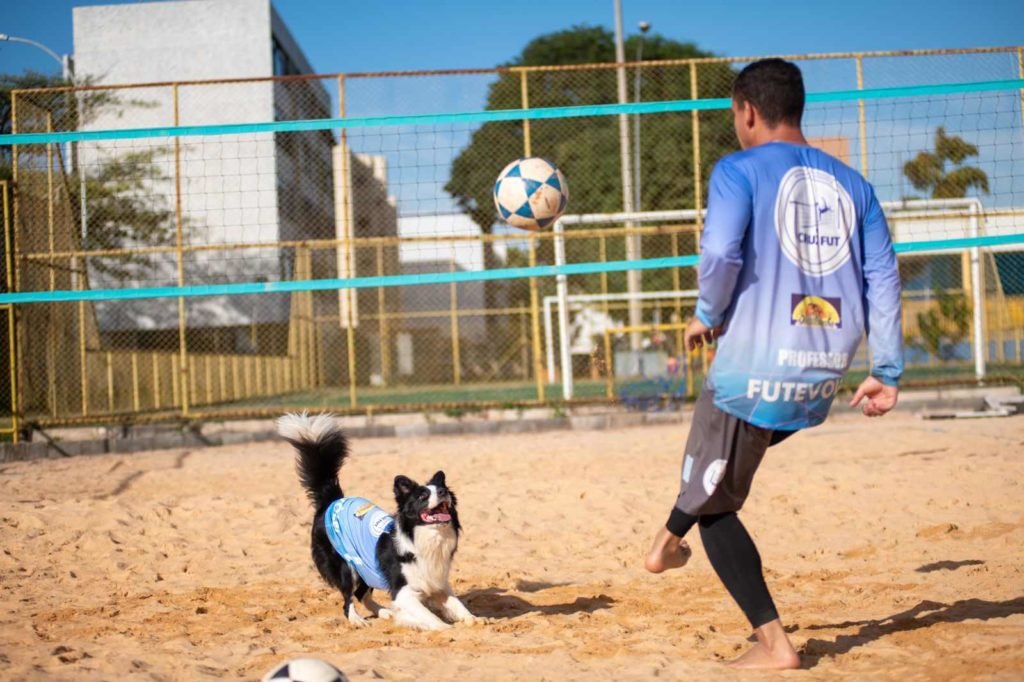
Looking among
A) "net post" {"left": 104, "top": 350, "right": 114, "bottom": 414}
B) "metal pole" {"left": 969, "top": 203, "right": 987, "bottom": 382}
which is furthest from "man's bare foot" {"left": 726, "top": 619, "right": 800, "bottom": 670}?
"net post" {"left": 104, "top": 350, "right": 114, "bottom": 414}

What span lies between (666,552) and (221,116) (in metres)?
29.2

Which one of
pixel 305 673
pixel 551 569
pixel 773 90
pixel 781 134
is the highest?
pixel 773 90

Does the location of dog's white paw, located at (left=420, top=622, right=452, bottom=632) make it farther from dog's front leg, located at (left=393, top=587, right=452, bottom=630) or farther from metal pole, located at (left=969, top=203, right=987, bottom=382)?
metal pole, located at (left=969, top=203, right=987, bottom=382)

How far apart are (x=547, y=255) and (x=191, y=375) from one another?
12586mm

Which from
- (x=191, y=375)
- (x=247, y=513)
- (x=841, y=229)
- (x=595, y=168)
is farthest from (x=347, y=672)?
(x=595, y=168)

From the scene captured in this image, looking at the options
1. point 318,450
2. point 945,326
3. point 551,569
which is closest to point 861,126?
point 945,326

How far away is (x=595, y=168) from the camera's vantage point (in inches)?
1502

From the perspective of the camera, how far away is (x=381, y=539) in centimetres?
538

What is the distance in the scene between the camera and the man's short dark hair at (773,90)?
11.9ft

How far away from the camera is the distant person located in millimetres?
3520

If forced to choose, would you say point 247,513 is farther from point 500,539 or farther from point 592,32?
point 592,32

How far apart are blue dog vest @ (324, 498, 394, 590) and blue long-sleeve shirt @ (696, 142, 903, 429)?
2.41m

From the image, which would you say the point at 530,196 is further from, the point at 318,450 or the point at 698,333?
the point at 698,333

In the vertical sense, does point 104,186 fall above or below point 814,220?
above
